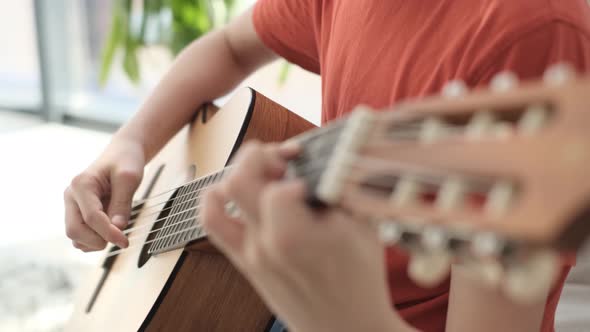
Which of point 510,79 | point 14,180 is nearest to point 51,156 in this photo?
point 14,180

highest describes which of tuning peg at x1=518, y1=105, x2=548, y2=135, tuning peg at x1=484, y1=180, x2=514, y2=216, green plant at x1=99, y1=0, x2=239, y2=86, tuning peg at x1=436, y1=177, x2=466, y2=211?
tuning peg at x1=518, y1=105, x2=548, y2=135

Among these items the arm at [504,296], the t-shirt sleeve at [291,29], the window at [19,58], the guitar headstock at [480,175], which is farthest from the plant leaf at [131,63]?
the guitar headstock at [480,175]

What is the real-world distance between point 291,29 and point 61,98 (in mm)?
1752

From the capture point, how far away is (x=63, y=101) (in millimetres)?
2516

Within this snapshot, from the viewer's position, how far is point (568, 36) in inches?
22.1

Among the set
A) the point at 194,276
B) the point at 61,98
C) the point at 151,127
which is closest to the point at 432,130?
the point at 194,276

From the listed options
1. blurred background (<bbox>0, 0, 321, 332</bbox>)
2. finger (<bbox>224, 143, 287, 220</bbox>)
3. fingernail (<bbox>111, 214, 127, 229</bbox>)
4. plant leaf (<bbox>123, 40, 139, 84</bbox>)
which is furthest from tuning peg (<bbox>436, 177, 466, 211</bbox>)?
plant leaf (<bbox>123, 40, 139, 84</bbox>)

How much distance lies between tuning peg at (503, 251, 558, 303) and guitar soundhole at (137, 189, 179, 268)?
58 centimetres

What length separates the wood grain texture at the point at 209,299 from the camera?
2.47ft

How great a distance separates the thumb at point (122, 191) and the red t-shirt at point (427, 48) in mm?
305

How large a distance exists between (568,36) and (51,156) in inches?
74.6

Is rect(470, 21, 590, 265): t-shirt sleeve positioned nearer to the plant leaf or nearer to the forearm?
the forearm

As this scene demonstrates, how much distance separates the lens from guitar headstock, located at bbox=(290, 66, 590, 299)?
0.29 m

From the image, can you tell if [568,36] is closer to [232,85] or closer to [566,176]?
[566,176]
